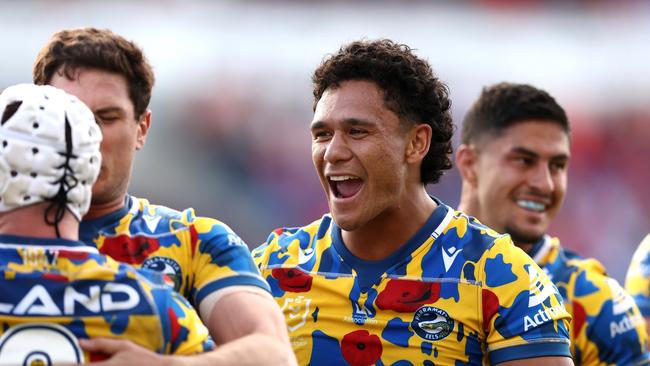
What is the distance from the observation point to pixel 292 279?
14.4 ft

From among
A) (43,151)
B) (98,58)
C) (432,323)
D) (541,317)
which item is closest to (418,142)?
(432,323)

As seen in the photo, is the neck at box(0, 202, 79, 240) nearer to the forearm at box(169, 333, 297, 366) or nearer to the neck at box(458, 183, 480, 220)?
the forearm at box(169, 333, 297, 366)

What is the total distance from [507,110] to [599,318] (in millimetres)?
1386

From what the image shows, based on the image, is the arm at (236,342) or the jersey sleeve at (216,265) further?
the jersey sleeve at (216,265)

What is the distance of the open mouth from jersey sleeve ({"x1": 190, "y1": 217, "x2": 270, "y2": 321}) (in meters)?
0.78

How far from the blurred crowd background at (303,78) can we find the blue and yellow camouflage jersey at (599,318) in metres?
6.51

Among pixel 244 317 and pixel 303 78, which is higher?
pixel 244 317

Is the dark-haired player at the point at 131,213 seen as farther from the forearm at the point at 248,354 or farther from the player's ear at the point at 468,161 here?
the player's ear at the point at 468,161

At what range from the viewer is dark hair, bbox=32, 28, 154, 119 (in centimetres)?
382

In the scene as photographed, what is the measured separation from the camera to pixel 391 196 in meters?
4.33

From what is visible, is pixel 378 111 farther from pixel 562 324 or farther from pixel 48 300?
pixel 48 300

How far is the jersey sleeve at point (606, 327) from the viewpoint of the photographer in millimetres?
5141

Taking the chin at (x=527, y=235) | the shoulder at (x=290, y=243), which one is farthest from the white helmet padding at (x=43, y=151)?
the chin at (x=527, y=235)

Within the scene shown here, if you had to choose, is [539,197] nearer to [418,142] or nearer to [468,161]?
[468,161]
